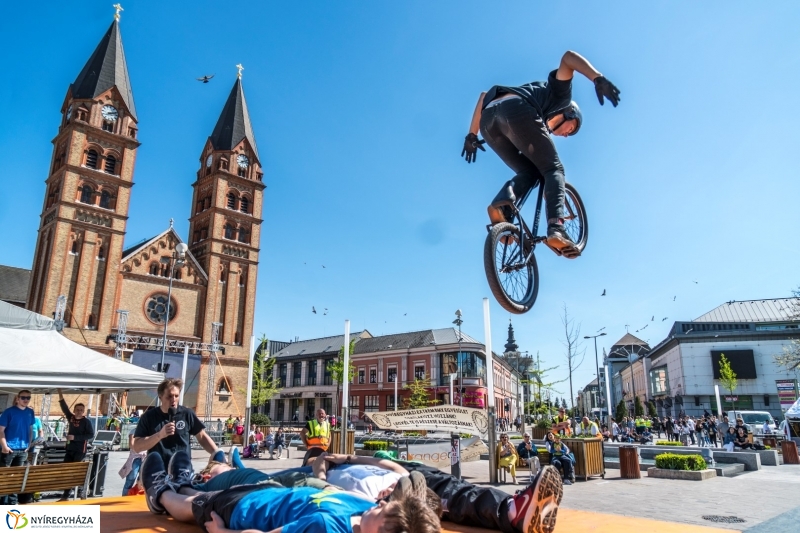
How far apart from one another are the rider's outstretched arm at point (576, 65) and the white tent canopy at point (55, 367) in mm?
7728

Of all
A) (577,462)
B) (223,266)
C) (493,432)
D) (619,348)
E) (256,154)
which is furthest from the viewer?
(619,348)

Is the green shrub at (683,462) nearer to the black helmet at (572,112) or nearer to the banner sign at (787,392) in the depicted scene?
the black helmet at (572,112)

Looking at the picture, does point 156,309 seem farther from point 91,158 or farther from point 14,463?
point 14,463

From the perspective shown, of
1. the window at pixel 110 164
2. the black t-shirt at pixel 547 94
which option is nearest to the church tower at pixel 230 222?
the window at pixel 110 164

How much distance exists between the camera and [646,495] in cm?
1045

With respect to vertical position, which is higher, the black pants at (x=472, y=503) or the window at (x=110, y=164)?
the window at (x=110, y=164)

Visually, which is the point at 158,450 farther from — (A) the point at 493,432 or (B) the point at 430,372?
(B) the point at 430,372

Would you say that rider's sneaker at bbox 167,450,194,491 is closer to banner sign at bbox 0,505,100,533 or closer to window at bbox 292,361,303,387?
banner sign at bbox 0,505,100,533

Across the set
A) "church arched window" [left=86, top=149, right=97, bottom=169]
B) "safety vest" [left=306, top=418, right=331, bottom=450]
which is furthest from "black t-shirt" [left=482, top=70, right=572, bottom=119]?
"church arched window" [left=86, top=149, right=97, bottom=169]

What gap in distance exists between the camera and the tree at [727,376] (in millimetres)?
44400

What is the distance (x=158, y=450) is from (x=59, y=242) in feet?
132

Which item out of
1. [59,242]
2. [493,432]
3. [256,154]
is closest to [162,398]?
[493,432]

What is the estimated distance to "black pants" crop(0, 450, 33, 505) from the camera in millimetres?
7357

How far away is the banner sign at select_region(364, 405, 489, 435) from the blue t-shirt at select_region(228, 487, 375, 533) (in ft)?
25.8
